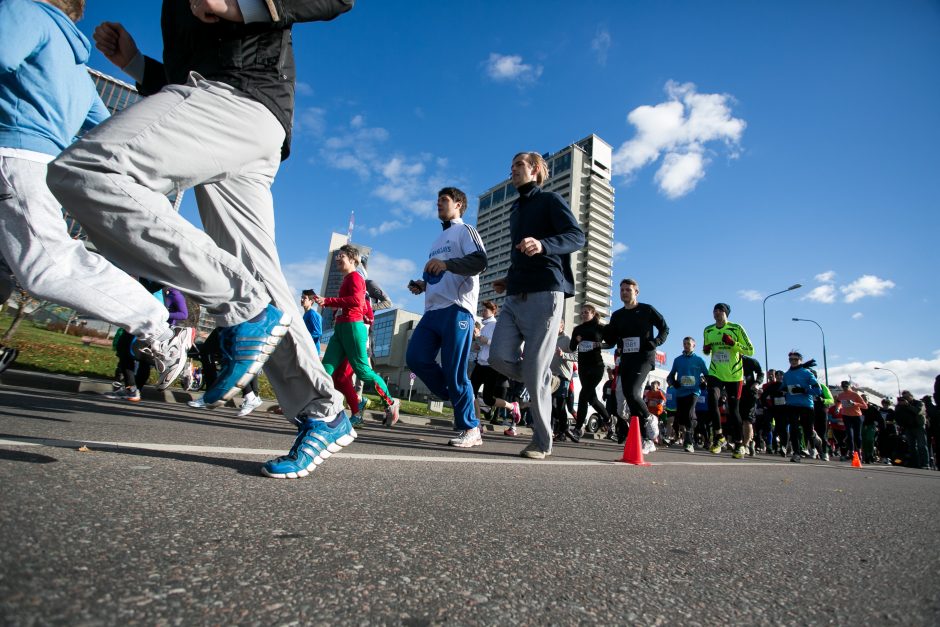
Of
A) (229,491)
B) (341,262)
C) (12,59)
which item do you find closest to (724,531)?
(229,491)

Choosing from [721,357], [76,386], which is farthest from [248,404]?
[721,357]

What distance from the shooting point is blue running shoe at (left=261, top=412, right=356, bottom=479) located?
200cm

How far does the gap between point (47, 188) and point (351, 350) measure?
3.85 meters

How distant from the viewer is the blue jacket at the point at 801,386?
33.9ft

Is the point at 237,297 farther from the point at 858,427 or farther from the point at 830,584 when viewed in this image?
the point at 858,427

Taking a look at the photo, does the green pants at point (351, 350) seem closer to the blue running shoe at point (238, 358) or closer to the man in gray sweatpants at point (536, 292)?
the man in gray sweatpants at point (536, 292)

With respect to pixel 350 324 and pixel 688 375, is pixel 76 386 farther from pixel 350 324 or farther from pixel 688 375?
pixel 688 375

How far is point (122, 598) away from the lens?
766 mm

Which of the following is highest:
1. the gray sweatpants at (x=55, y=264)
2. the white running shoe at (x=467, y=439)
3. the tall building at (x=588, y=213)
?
the tall building at (x=588, y=213)

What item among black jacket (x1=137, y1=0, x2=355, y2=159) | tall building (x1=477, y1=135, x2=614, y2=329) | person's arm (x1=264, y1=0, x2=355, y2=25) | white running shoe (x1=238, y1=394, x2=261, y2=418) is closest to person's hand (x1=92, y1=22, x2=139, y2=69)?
black jacket (x1=137, y1=0, x2=355, y2=159)

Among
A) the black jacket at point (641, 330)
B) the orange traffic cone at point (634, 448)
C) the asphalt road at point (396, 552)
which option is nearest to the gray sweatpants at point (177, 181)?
the asphalt road at point (396, 552)

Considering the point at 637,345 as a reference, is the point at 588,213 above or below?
above

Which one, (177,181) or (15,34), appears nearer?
(177,181)

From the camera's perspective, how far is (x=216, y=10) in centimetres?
174
